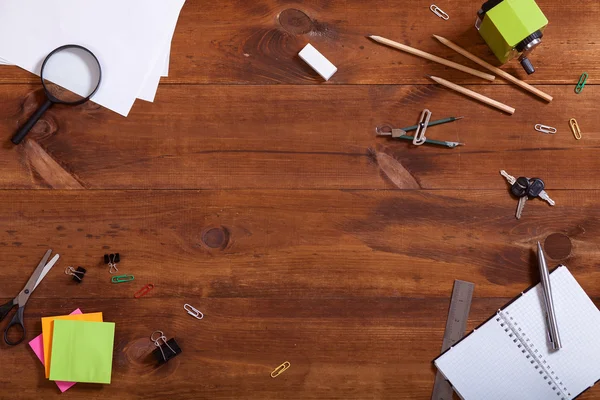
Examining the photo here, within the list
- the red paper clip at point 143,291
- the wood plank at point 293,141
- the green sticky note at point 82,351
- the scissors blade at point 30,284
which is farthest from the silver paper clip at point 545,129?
the scissors blade at point 30,284

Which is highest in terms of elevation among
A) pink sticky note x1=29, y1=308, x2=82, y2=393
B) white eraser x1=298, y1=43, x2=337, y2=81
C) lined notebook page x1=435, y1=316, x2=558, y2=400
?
white eraser x1=298, y1=43, x2=337, y2=81

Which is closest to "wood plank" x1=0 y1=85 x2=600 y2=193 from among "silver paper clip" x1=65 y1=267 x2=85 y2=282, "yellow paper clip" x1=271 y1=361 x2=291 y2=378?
"silver paper clip" x1=65 y1=267 x2=85 y2=282

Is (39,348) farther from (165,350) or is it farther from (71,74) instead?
(71,74)

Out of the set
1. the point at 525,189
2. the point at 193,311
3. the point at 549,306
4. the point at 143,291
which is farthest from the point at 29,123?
the point at 549,306

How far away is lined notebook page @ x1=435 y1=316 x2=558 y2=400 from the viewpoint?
59.7 inches

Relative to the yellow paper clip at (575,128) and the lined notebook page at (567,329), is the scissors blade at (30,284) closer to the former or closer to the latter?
the lined notebook page at (567,329)

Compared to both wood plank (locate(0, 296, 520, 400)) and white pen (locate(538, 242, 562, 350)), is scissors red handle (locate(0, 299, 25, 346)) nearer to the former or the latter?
wood plank (locate(0, 296, 520, 400))

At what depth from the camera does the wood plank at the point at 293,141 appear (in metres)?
1.55

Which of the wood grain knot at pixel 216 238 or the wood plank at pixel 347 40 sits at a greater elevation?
the wood plank at pixel 347 40

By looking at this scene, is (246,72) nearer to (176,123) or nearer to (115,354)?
(176,123)

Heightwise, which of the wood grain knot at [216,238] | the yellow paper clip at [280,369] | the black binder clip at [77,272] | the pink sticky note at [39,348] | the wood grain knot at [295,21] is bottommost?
the yellow paper clip at [280,369]

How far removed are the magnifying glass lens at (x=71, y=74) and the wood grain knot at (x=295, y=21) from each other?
1.62 feet

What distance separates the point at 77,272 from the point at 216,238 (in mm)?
359

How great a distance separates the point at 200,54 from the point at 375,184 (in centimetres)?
57
